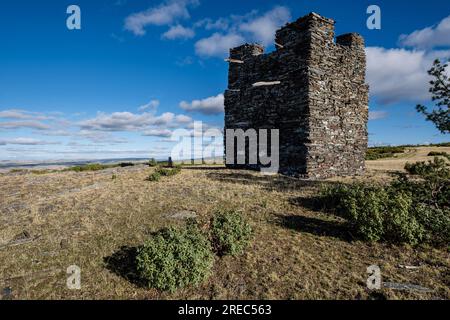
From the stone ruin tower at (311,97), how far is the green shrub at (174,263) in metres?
10.9

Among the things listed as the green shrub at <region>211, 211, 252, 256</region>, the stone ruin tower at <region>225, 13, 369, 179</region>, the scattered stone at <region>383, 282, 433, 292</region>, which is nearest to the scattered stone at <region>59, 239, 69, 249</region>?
the green shrub at <region>211, 211, 252, 256</region>

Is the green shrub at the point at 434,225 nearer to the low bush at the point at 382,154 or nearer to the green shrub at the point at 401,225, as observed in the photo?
the green shrub at the point at 401,225

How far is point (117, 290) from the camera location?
6066mm

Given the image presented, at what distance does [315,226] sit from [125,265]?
19.3 ft

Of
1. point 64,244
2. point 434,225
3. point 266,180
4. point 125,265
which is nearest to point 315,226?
point 434,225

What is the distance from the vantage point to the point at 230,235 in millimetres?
7418

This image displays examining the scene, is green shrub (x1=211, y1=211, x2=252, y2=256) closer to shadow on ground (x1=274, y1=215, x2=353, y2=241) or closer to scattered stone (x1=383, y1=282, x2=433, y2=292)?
shadow on ground (x1=274, y1=215, x2=353, y2=241)

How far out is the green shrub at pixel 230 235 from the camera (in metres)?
7.35

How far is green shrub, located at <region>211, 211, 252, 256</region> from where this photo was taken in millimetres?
7348

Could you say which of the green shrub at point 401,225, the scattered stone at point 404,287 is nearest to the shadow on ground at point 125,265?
the scattered stone at point 404,287

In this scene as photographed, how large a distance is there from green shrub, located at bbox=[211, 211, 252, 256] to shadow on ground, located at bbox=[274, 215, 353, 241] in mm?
1831
